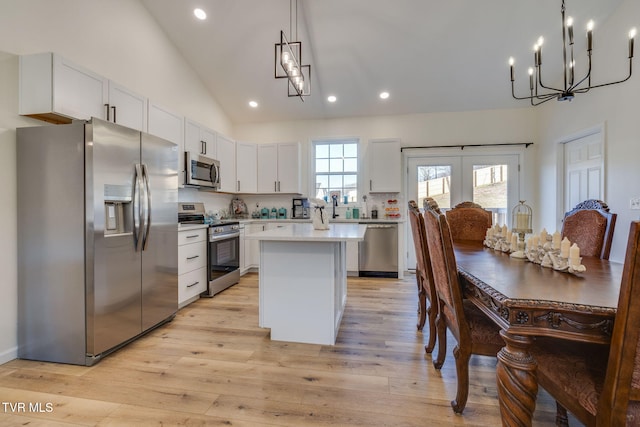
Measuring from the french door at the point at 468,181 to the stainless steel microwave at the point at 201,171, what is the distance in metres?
3.17

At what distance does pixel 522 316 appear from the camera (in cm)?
102

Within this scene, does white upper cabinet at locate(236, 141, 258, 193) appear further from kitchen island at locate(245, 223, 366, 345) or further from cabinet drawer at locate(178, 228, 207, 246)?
kitchen island at locate(245, 223, 366, 345)

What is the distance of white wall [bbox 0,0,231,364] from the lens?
6.92ft

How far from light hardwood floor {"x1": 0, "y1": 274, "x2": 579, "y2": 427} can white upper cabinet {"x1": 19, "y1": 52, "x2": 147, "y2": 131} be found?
1.90m

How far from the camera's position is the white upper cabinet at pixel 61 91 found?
7.12 ft

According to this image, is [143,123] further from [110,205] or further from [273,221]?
[273,221]

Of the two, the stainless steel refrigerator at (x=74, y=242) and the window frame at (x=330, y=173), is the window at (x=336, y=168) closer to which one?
the window frame at (x=330, y=173)

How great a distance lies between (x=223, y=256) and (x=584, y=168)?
15.9 feet

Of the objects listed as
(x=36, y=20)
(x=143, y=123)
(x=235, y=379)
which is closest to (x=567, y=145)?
(x=235, y=379)

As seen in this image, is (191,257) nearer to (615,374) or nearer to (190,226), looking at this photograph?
(190,226)

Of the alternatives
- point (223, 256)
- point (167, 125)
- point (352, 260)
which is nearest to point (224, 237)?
point (223, 256)

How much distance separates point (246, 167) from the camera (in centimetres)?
500

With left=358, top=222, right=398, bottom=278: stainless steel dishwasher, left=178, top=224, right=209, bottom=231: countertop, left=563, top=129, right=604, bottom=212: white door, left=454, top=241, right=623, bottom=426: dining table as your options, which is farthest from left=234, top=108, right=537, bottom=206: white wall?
left=454, top=241, right=623, bottom=426: dining table

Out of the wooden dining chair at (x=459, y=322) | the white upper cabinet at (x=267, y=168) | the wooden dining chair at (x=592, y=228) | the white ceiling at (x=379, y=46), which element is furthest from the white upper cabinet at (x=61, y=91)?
the wooden dining chair at (x=592, y=228)
